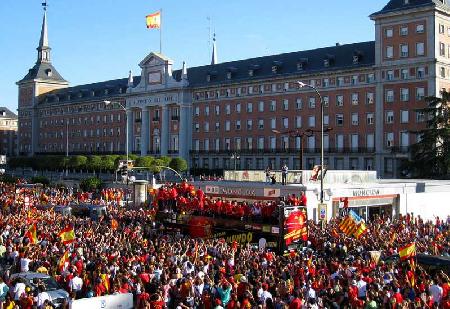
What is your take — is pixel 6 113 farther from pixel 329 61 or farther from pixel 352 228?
pixel 352 228

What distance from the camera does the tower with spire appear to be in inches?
5261

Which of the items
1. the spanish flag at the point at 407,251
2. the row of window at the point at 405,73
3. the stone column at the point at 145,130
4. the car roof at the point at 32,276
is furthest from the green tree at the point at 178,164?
the spanish flag at the point at 407,251

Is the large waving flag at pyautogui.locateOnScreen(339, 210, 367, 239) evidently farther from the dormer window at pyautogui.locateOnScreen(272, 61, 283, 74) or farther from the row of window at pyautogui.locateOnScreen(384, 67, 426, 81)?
the dormer window at pyautogui.locateOnScreen(272, 61, 283, 74)

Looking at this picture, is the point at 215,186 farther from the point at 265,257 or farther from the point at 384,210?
the point at 265,257

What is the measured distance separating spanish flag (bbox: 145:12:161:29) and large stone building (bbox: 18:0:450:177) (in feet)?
45.7

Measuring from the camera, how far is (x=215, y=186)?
41.8m

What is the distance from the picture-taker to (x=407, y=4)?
7100cm

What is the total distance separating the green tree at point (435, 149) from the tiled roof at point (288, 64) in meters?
15.2

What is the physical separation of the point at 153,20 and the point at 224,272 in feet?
220

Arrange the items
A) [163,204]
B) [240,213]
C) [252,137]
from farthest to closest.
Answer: [252,137]
[163,204]
[240,213]

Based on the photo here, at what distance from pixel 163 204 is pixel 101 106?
85.4m

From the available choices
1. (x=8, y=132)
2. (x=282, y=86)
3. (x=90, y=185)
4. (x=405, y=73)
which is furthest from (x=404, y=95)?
(x=8, y=132)

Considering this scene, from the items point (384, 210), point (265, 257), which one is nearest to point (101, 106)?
point (384, 210)

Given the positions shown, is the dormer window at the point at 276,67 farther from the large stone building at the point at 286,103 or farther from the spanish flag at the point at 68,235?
the spanish flag at the point at 68,235
